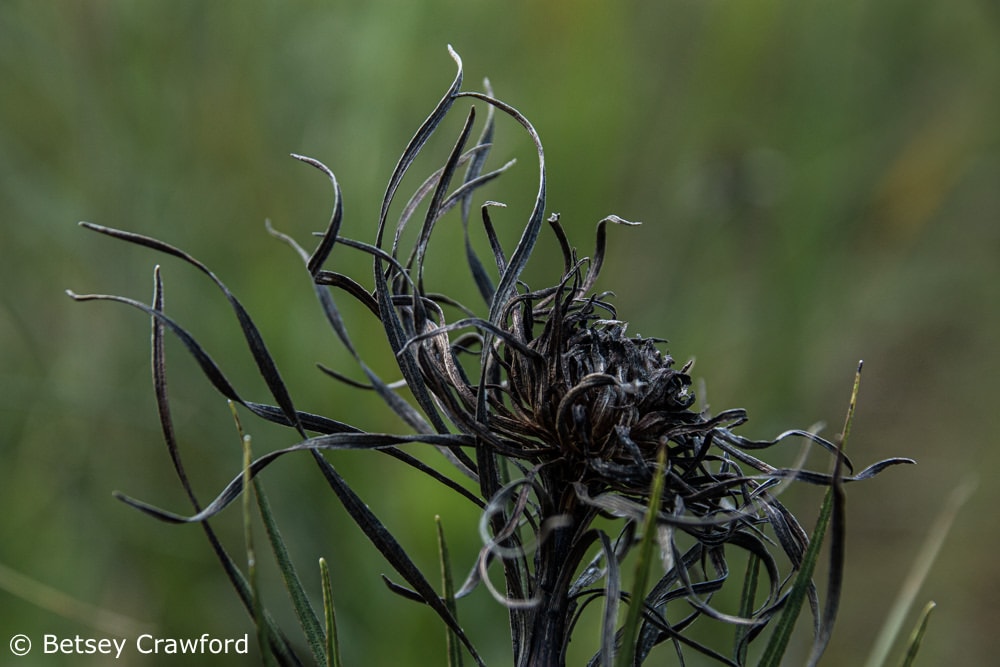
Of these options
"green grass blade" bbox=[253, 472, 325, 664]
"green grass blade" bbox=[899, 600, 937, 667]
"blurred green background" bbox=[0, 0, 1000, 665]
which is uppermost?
"blurred green background" bbox=[0, 0, 1000, 665]

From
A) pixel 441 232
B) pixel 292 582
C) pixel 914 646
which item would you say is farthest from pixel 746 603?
pixel 441 232

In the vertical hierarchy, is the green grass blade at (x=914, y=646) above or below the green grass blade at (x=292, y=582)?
above

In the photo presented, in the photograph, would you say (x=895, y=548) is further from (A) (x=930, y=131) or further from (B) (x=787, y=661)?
(A) (x=930, y=131)

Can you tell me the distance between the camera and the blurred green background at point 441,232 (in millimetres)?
1110

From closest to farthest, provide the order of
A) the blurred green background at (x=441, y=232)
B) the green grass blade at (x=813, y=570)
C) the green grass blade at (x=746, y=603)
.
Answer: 1. the green grass blade at (x=813, y=570)
2. the green grass blade at (x=746, y=603)
3. the blurred green background at (x=441, y=232)

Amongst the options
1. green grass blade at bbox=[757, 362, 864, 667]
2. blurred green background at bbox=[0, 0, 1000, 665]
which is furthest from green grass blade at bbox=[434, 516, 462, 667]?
blurred green background at bbox=[0, 0, 1000, 665]

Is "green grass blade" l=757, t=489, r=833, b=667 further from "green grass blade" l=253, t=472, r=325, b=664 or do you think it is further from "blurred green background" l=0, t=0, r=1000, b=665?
"blurred green background" l=0, t=0, r=1000, b=665

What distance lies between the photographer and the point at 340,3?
1562 millimetres

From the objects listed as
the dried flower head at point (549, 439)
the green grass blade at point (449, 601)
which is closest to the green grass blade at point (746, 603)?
the dried flower head at point (549, 439)

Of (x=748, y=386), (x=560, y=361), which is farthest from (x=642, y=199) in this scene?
(x=560, y=361)

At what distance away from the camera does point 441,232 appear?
133 cm

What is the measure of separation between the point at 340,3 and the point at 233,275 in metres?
0.55

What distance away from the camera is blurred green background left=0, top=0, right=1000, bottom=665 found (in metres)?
1.11

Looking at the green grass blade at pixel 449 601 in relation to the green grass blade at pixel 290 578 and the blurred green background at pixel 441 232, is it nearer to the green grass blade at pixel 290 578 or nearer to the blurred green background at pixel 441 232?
the green grass blade at pixel 290 578
